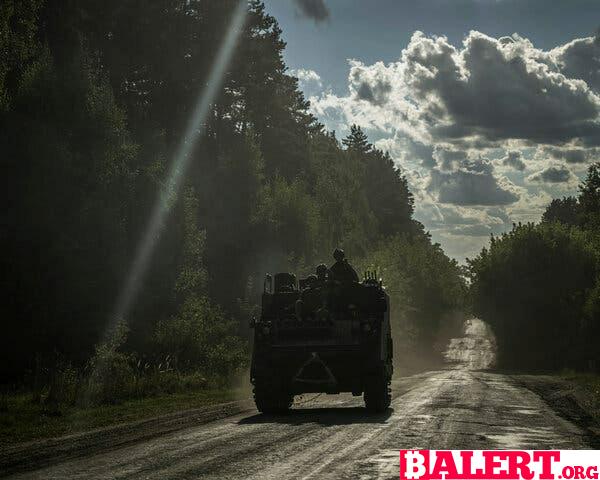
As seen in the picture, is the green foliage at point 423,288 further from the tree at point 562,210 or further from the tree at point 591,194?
the tree at point 562,210

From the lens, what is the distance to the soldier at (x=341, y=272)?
18.2m

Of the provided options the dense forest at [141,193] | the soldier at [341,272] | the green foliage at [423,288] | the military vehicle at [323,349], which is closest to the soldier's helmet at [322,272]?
the soldier at [341,272]

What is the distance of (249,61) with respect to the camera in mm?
65938

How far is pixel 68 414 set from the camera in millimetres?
19078

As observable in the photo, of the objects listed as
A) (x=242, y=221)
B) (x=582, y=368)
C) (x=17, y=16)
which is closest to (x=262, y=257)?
(x=242, y=221)

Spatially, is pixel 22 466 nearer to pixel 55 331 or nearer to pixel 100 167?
pixel 55 331

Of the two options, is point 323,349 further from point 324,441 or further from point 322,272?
point 324,441

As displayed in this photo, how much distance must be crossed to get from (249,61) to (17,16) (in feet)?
113

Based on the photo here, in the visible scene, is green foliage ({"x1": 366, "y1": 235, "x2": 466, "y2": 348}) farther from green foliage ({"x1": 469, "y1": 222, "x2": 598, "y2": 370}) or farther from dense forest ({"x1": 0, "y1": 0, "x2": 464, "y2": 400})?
green foliage ({"x1": 469, "y1": 222, "x2": 598, "y2": 370})

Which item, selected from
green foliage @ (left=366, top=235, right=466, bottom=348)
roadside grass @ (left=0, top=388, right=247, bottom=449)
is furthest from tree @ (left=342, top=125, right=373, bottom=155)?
roadside grass @ (left=0, top=388, right=247, bottom=449)

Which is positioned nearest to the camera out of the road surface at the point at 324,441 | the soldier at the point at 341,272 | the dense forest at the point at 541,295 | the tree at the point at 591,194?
the road surface at the point at 324,441

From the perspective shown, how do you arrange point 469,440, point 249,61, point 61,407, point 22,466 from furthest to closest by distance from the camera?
point 249,61, point 61,407, point 469,440, point 22,466

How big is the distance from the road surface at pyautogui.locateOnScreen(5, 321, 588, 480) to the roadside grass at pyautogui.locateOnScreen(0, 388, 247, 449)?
2520mm

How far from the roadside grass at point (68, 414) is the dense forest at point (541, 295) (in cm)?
4186
